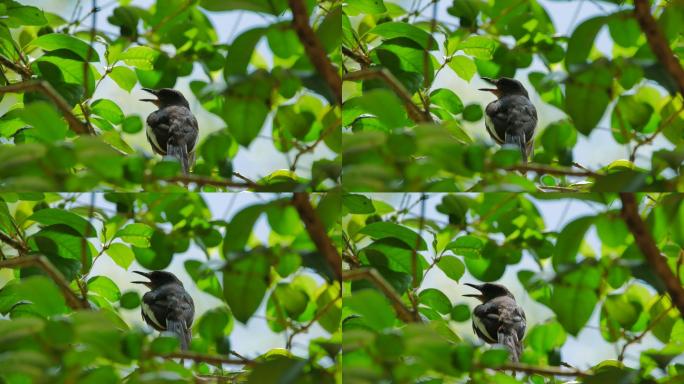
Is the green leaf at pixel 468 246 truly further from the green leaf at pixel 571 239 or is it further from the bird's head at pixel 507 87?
the bird's head at pixel 507 87

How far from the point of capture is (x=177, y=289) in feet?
7.66

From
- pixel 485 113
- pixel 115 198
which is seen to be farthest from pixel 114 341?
pixel 485 113

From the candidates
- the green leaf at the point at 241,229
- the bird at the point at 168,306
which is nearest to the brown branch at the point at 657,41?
the green leaf at the point at 241,229

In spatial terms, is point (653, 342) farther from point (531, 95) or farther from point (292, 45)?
point (292, 45)

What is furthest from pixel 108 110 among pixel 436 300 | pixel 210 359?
pixel 436 300

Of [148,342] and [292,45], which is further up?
[292,45]

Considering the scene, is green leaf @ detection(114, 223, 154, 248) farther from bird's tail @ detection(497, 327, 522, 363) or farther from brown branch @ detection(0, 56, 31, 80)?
bird's tail @ detection(497, 327, 522, 363)

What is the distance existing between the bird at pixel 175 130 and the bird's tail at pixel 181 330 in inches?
12.7

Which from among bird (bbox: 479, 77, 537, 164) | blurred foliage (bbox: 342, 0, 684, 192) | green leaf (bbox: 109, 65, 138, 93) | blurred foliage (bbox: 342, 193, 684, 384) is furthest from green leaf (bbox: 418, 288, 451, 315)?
green leaf (bbox: 109, 65, 138, 93)

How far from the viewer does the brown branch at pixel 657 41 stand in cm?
229

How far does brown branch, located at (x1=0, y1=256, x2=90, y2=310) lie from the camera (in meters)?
2.29

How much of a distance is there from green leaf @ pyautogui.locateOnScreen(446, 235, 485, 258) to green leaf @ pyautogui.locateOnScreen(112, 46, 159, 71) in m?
0.77

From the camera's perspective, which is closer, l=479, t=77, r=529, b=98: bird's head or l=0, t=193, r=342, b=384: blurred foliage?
l=0, t=193, r=342, b=384: blurred foliage

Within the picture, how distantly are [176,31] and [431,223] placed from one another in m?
0.69
